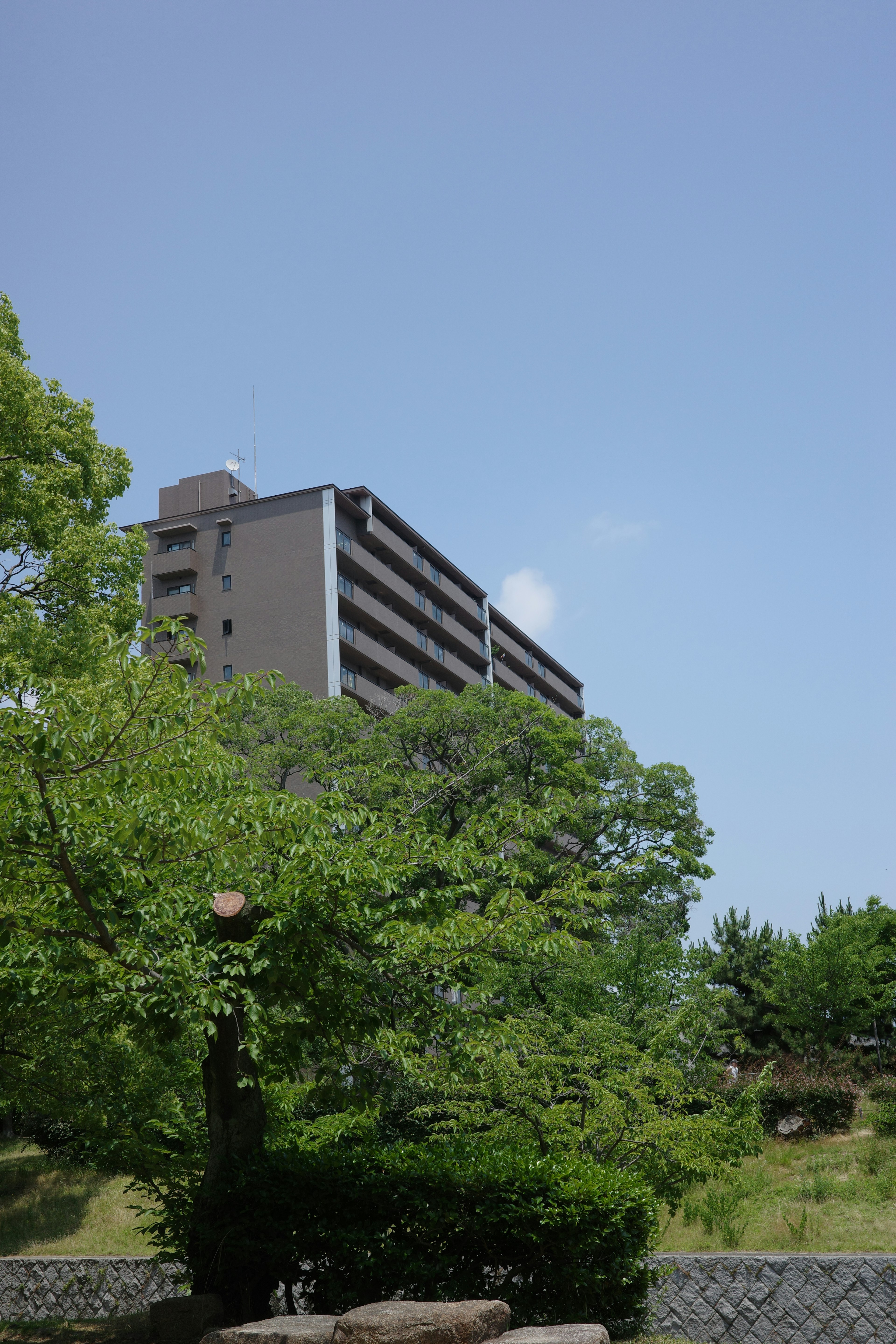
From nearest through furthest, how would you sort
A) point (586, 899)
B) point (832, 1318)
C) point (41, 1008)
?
point (586, 899) → point (41, 1008) → point (832, 1318)

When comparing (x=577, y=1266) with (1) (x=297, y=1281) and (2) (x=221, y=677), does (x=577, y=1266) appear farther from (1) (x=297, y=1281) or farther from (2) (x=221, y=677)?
(2) (x=221, y=677)

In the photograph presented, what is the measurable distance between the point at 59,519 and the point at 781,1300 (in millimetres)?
15561

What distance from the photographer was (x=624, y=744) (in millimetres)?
30859

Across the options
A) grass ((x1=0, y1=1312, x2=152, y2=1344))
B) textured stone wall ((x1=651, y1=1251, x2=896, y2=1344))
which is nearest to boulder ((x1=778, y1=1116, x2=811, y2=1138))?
textured stone wall ((x1=651, y1=1251, x2=896, y2=1344))

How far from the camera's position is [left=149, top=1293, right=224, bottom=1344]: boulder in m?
8.30

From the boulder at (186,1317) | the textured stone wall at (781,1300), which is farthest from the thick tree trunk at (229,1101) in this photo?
the textured stone wall at (781,1300)

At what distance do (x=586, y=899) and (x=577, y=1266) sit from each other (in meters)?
3.02

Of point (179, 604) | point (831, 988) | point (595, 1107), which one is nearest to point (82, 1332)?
point (595, 1107)

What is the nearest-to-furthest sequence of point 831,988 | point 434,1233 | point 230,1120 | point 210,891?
1. point 434,1233
2. point 210,891
3. point 230,1120
4. point 831,988

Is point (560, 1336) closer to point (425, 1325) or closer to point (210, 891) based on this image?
point (425, 1325)

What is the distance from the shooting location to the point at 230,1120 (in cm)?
938

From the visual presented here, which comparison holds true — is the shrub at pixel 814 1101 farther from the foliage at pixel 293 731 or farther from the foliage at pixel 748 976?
the foliage at pixel 293 731

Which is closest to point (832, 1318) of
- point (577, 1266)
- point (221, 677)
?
point (577, 1266)

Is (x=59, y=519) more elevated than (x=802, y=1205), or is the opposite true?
(x=59, y=519)
